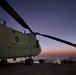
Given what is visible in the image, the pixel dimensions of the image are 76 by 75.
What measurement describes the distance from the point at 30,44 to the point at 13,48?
4617mm

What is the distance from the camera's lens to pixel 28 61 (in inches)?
698

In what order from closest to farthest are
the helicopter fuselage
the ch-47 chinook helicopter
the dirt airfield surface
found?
1. the dirt airfield surface
2. the ch-47 chinook helicopter
3. the helicopter fuselage

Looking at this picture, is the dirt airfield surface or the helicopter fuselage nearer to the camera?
the dirt airfield surface

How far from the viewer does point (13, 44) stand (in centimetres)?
1403

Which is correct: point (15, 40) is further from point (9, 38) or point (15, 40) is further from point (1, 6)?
point (1, 6)

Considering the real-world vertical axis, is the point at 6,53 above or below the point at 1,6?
below

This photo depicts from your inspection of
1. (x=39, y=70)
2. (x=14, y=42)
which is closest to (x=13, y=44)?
(x=14, y=42)

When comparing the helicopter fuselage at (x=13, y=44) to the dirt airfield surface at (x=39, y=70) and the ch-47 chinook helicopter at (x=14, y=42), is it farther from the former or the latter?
the dirt airfield surface at (x=39, y=70)

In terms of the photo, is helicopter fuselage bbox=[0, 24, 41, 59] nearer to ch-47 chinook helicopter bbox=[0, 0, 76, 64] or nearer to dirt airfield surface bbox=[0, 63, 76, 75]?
ch-47 chinook helicopter bbox=[0, 0, 76, 64]

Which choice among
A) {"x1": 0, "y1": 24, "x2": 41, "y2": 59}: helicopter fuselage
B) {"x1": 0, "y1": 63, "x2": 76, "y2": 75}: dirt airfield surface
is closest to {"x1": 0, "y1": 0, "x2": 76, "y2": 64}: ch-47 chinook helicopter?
{"x1": 0, "y1": 24, "x2": 41, "y2": 59}: helicopter fuselage

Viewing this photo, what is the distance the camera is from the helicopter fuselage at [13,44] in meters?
12.5

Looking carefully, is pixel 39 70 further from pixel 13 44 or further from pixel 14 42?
pixel 14 42

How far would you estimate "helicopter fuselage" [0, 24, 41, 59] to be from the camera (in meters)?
12.5

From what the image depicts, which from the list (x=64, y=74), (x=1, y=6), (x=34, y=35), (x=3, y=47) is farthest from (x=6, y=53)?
(x=34, y=35)
